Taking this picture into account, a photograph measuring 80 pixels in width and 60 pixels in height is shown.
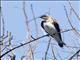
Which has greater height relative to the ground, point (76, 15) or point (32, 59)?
point (76, 15)

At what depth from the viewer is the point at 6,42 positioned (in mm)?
2674

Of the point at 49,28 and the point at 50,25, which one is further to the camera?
the point at 50,25

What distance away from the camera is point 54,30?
512 centimetres

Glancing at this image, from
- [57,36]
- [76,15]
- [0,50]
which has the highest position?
[76,15]

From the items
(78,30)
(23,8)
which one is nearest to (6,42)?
(23,8)

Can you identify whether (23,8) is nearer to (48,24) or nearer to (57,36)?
(57,36)

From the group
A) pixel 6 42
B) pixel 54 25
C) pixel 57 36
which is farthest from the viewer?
pixel 54 25

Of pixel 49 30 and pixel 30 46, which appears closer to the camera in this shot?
pixel 30 46

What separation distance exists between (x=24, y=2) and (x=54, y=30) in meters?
2.01

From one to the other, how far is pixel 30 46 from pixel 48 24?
244 cm

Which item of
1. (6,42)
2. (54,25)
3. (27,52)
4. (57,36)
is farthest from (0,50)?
(54,25)

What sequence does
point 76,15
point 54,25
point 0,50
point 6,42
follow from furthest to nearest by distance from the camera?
1. point 54,25
2. point 76,15
3. point 6,42
4. point 0,50

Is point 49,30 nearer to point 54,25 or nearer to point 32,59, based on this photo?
point 54,25

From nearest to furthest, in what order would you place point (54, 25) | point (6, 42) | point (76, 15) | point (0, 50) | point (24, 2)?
point (0, 50) → point (6, 42) → point (76, 15) → point (24, 2) → point (54, 25)
